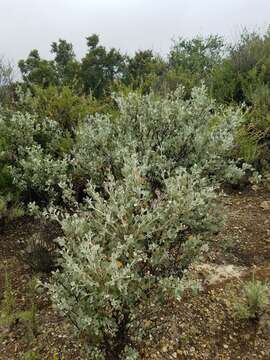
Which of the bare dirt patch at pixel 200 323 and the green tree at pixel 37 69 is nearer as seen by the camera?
the bare dirt patch at pixel 200 323

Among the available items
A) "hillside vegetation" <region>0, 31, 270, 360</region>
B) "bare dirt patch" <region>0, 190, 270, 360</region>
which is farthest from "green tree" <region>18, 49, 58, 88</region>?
"bare dirt patch" <region>0, 190, 270, 360</region>

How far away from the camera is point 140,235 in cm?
261

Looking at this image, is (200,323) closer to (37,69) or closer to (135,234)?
(135,234)

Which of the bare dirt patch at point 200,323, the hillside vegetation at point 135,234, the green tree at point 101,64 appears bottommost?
the bare dirt patch at point 200,323

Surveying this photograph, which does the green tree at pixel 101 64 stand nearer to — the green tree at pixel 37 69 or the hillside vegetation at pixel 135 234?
the green tree at pixel 37 69

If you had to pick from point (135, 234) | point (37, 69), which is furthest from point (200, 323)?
point (37, 69)

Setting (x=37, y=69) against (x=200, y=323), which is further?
(x=37, y=69)

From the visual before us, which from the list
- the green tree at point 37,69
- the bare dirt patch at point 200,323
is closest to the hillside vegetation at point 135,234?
the bare dirt patch at point 200,323

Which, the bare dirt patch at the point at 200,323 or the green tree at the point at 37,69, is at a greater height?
the green tree at the point at 37,69

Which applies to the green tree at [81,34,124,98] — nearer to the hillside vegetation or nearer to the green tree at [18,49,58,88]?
the green tree at [18,49,58,88]

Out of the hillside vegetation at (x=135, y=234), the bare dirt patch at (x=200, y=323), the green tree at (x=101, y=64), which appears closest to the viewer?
the hillside vegetation at (x=135, y=234)

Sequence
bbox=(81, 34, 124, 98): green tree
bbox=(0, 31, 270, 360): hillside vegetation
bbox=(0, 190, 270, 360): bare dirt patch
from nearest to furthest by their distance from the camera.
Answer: bbox=(0, 31, 270, 360): hillside vegetation, bbox=(0, 190, 270, 360): bare dirt patch, bbox=(81, 34, 124, 98): green tree

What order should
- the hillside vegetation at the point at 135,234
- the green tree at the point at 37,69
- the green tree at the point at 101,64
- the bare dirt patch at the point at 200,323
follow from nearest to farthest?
1. the hillside vegetation at the point at 135,234
2. the bare dirt patch at the point at 200,323
3. the green tree at the point at 37,69
4. the green tree at the point at 101,64

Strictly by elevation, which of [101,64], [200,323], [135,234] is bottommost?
[200,323]
